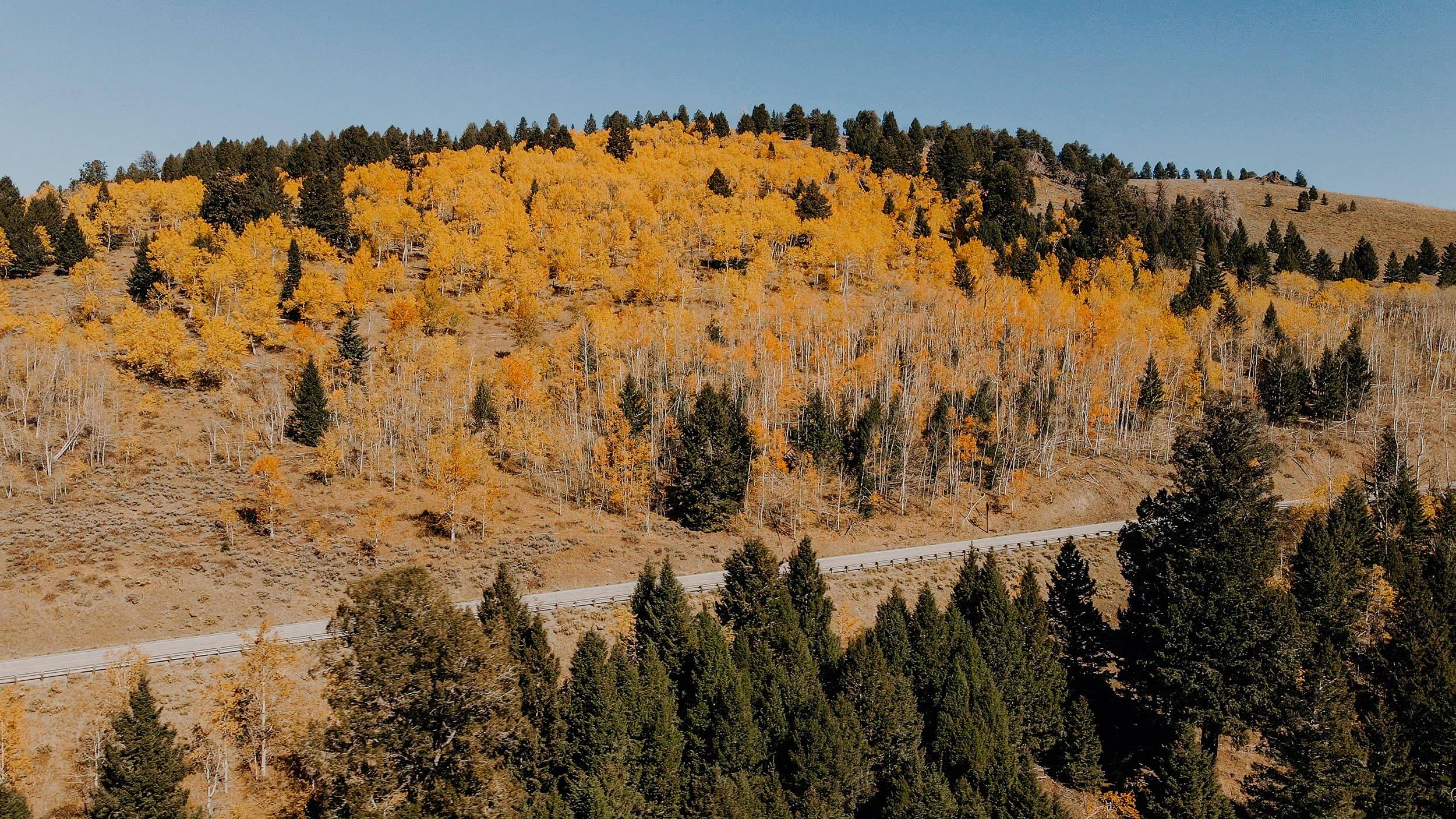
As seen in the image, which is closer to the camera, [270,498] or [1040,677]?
[1040,677]

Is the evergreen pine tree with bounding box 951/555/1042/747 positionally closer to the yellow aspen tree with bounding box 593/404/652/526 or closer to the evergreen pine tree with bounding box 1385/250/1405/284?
the yellow aspen tree with bounding box 593/404/652/526

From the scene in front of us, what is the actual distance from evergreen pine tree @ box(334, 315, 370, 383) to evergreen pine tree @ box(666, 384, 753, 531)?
106ft

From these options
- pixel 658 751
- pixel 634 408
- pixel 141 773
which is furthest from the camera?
pixel 634 408

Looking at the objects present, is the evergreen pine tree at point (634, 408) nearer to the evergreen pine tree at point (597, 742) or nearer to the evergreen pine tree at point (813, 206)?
the evergreen pine tree at point (597, 742)

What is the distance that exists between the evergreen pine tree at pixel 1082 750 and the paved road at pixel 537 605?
1020 cm

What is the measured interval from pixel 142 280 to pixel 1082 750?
309 ft

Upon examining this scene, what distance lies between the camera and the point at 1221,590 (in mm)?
34031

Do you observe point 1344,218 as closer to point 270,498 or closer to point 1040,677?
point 1040,677

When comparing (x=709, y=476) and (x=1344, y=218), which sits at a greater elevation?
(x=1344, y=218)

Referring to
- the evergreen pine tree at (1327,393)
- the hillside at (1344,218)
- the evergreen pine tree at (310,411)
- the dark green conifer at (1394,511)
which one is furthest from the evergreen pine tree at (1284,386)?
the evergreen pine tree at (310,411)

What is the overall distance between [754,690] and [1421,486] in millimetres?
79139

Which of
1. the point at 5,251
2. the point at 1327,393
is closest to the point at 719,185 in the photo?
the point at 1327,393

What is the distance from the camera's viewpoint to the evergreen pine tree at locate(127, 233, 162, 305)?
79.9 m

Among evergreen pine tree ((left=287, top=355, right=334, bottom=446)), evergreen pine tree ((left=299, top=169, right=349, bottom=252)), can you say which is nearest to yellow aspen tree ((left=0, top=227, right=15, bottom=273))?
evergreen pine tree ((left=299, top=169, right=349, bottom=252))
